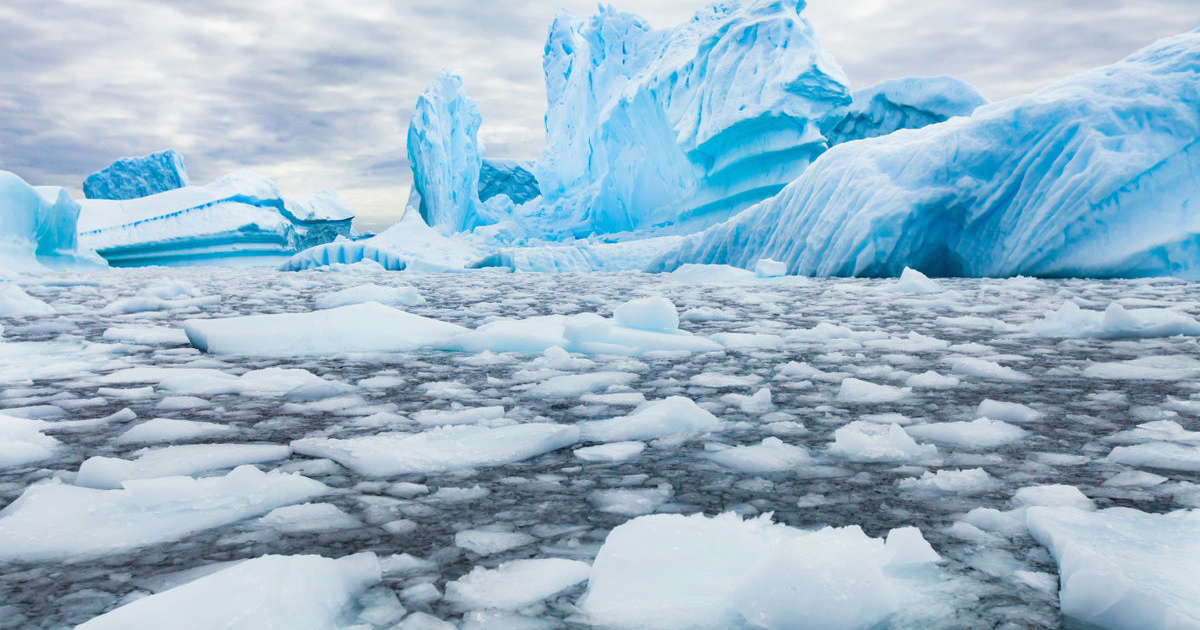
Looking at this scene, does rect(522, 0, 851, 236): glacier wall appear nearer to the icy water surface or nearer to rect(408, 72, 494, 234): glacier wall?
rect(408, 72, 494, 234): glacier wall

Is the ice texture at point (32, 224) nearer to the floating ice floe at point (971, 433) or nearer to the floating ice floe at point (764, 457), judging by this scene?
the floating ice floe at point (764, 457)

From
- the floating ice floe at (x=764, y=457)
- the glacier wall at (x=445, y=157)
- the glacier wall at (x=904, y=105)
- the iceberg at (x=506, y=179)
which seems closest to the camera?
the floating ice floe at (x=764, y=457)

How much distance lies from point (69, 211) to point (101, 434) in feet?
55.7

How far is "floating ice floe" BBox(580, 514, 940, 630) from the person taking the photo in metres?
0.94

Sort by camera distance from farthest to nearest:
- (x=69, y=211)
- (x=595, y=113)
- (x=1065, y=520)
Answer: (x=595, y=113), (x=69, y=211), (x=1065, y=520)

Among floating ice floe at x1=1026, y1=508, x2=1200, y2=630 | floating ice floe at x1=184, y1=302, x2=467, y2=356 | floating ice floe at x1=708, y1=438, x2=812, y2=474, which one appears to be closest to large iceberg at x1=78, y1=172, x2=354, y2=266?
floating ice floe at x1=184, y1=302, x2=467, y2=356

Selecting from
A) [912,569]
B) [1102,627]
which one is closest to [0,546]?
[912,569]

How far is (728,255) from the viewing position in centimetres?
1230

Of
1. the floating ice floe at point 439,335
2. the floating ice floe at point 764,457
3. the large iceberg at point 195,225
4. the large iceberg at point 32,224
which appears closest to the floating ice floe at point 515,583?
the floating ice floe at point 764,457

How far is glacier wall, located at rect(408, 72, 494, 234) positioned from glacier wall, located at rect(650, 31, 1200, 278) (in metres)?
17.0

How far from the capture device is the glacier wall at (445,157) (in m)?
25.5

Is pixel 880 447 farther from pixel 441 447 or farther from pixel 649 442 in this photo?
pixel 441 447

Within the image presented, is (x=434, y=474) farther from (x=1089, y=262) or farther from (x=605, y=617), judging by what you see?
(x=1089, y=262)

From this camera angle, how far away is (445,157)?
26.3 metres
